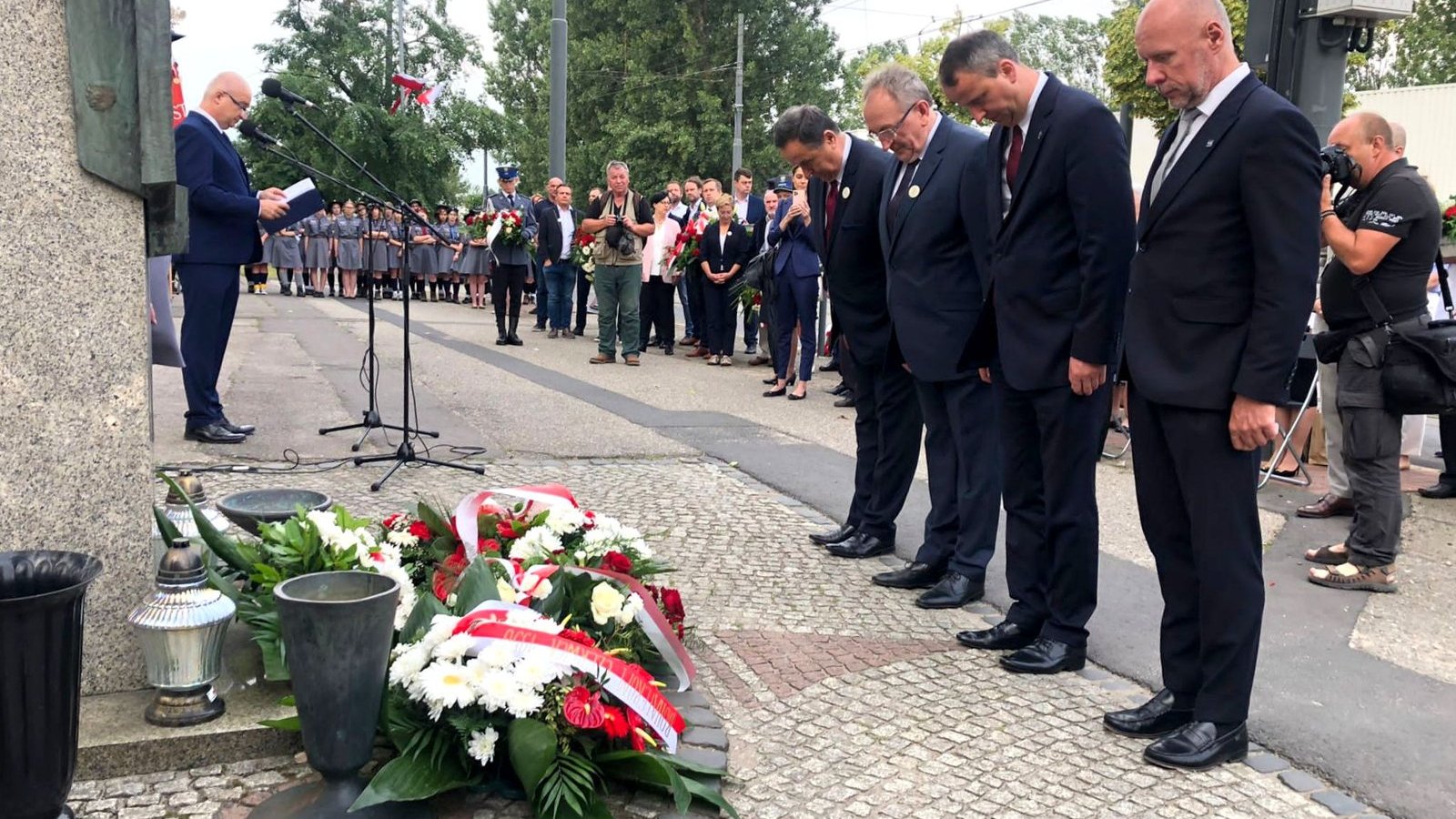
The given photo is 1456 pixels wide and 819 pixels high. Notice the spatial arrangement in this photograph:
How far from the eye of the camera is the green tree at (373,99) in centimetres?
4081

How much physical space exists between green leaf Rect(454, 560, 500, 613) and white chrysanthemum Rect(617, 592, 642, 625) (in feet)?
1.24

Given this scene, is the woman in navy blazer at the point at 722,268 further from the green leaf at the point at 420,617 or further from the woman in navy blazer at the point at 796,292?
the green leaf at the point at 420,617

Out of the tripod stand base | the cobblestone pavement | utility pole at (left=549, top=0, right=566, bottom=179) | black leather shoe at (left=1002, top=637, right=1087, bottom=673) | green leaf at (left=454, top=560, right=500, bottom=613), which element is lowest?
the cobblestone pavement

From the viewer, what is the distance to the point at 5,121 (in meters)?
2.92

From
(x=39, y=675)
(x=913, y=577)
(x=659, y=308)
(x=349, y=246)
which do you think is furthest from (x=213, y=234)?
(x=349, y=246)

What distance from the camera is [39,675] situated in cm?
253

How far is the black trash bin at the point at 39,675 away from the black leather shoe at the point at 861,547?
3.53 meters

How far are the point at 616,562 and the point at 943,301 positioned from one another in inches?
72.9

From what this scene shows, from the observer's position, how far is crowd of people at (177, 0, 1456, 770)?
326 centimetres

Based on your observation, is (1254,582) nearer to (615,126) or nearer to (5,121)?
(5,121)

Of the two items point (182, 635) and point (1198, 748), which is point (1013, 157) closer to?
point (1198, 748)

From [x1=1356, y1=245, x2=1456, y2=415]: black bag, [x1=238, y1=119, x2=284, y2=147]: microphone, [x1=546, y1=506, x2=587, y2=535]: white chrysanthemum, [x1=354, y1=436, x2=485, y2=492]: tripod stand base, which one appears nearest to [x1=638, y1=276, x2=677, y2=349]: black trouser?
[x1=354, y1=436, x2=485, y2=492]: tripod stand base

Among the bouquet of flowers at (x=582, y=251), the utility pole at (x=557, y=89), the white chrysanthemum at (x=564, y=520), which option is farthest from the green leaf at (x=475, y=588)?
the utility pole at (x=557, y=89)

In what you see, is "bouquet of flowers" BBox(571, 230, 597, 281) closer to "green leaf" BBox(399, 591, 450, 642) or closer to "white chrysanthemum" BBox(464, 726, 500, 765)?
"green leaf" BBox(399, 591, 450, 642)
